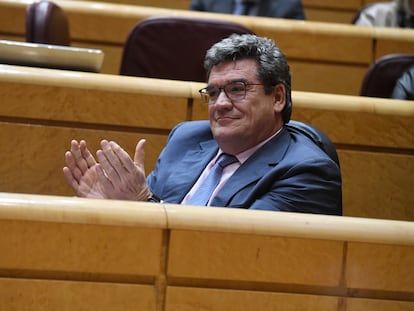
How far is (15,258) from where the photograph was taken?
66 centimetres

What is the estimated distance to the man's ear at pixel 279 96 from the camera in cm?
97

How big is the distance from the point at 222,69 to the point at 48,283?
38 cm

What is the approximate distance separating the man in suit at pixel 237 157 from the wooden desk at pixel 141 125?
0.14ft

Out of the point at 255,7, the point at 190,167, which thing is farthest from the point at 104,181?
the point at 255,7

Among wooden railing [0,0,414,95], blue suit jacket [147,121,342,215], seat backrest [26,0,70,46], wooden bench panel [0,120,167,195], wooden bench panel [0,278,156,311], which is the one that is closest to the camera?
wooden bench panel [0,278,156,311]

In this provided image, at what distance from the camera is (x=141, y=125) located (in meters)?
1.04

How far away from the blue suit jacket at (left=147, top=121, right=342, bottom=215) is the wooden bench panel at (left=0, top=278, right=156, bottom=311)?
9.1 inches

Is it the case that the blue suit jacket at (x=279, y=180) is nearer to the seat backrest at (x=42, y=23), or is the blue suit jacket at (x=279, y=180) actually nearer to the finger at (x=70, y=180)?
the finger at (x=70, y=180)

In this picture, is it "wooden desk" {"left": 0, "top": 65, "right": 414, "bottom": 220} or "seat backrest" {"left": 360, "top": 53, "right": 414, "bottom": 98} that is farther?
"seat backrest" {"left": 360, "top": 53, "right": 414, "bottom": 98}

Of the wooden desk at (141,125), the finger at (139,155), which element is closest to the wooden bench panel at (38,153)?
the wooden desk at (141,125)

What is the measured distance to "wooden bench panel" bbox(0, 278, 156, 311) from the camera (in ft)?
2.15

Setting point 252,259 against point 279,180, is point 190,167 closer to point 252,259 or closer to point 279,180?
point 279,180

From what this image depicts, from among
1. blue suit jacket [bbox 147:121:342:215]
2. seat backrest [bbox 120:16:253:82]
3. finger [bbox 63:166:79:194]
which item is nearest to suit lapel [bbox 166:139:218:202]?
blue suit jacket [bbox 147:121:342:215]

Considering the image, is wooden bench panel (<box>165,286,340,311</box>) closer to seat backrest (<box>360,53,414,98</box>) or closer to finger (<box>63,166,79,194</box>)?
finger (<box>63,166,79,194</box>)
